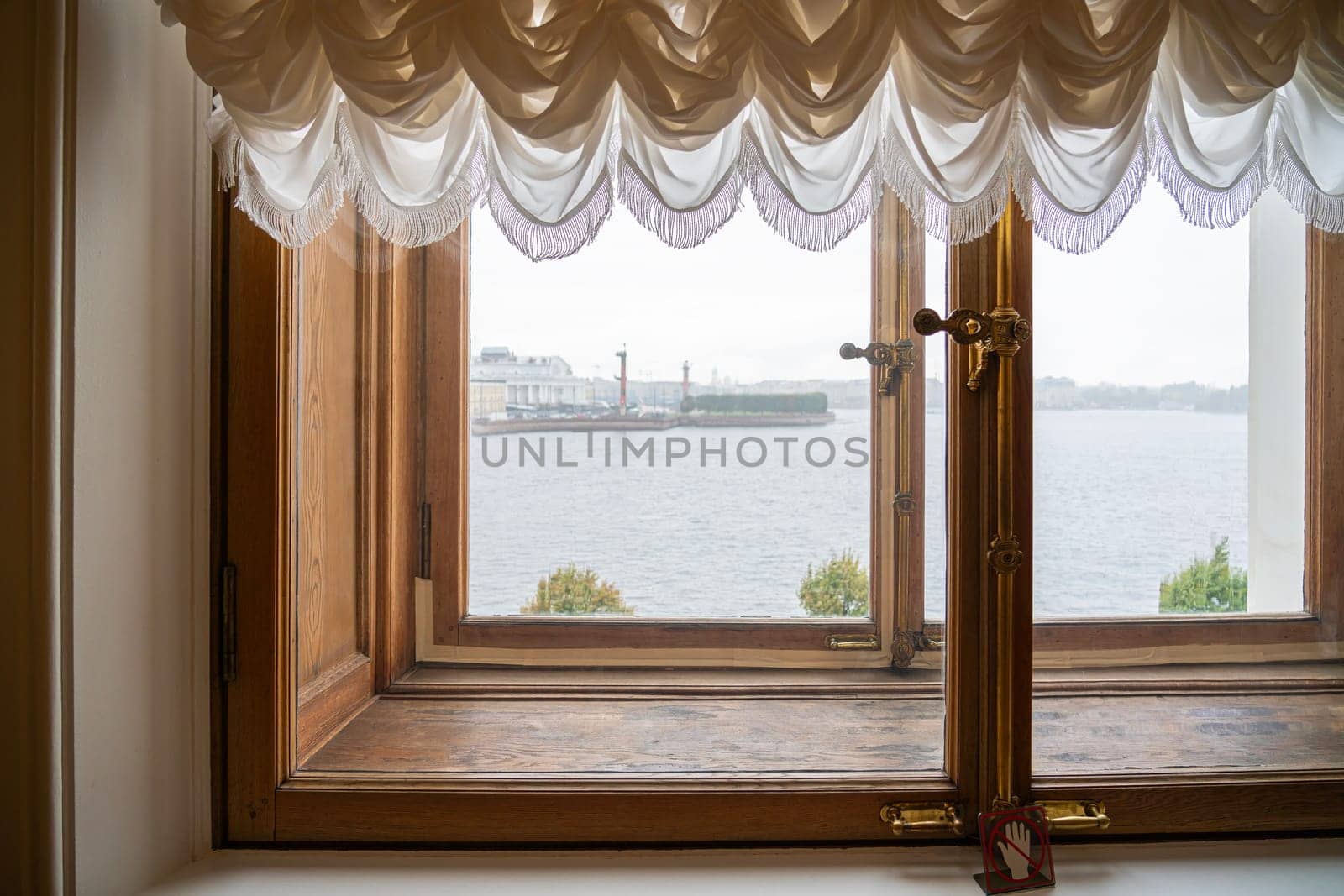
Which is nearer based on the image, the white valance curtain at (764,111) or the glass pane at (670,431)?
the white valance curtain at (764,111)

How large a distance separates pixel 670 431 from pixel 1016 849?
2.49 feet

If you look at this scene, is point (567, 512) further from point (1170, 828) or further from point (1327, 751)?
point (1327, 751)

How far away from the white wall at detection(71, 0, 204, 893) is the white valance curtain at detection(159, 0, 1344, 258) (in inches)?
3.9

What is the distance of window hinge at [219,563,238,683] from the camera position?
100cm

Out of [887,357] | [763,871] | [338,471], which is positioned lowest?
[763,871]

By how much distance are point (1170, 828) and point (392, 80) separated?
1.48 meters

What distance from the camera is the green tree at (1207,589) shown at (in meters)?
1.05

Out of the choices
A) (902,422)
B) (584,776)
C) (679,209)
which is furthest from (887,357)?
(584,776)

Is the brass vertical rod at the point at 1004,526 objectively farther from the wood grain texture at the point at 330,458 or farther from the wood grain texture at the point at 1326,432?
the wood grain texture at the point at 330,458

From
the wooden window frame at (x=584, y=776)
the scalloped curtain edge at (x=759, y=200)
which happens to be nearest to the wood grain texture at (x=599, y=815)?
the wooden window frame at (x=584, y=776)

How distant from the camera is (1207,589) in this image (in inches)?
41.4

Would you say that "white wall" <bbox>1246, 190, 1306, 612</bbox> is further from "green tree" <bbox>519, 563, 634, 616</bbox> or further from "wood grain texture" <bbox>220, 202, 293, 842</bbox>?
"wood grain texture" <bbox>220, 202, 293, 842</bbox>

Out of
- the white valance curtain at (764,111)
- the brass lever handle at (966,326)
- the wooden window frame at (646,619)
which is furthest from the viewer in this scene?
the wooden window frame at (646,619)

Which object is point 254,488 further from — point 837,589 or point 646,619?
point 837,589
